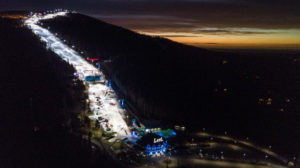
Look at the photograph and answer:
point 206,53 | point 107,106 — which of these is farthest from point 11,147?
point 206,53

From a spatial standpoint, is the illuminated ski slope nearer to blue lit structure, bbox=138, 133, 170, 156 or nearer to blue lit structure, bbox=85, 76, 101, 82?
blue lit structure, bbox=85, 76, 101, 82


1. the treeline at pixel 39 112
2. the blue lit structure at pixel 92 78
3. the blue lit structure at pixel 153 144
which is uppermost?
the blue lit structure at pixel 92 78

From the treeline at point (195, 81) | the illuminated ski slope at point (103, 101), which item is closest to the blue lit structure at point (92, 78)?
the illuminated ski slope at point (103, 101)

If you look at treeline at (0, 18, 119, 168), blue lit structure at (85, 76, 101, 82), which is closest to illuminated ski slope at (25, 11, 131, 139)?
blue lit structure at (85, 76, 101, 82)

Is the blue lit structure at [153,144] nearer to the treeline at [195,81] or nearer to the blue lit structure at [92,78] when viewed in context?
the treeline at [195,81]

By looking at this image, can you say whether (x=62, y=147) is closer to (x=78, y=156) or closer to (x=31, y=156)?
(x=78, y=156)

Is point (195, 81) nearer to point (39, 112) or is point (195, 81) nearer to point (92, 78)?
point (92, 78)
